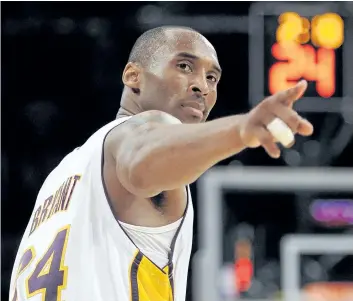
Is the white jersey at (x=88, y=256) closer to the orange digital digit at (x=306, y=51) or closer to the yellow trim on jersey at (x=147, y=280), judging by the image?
the yellow trim on jersey at (x=147, y=280)

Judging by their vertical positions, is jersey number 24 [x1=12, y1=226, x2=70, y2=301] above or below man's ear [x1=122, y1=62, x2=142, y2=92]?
below

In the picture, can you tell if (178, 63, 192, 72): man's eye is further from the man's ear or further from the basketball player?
the man's ear

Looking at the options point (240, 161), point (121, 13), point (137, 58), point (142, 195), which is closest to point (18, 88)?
point (121, 13)

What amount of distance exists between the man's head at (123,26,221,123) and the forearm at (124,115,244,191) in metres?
0.32

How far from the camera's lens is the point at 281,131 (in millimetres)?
1857

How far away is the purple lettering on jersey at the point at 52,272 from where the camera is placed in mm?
2344

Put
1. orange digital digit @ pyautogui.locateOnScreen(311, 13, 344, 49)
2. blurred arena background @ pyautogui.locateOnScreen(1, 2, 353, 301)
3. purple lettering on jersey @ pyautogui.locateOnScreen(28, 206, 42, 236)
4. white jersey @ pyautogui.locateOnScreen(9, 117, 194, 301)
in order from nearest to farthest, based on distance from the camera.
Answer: white jersey @ pyautogui.locateOnScreen(9, 117, 194, 301) < purple lettering on jersey @ pyautogui.locateOnScreen(28, 206, 42, 236) < orange digital digit @ pyautogui.locateOnScreen(311, 13, 344, 49) < blurred arena background @ pyautogui.locateOnScreen(1, 2, 353, 301)

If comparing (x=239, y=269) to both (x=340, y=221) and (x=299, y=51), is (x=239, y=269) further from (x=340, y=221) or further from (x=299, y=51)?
(x=299, y=51)

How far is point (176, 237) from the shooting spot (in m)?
2.47

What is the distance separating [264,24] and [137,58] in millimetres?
4710

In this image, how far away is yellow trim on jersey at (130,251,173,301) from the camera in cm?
235

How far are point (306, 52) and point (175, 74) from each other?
4.29 metres

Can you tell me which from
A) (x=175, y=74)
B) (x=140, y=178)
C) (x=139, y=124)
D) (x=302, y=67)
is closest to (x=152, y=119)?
(x=139, y=124)

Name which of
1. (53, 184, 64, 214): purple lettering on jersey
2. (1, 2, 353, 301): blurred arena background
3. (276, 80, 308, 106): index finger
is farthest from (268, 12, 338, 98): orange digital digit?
(276, 80, 308, 106): index finger
